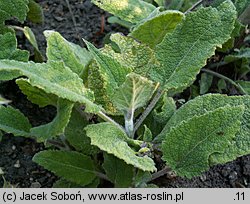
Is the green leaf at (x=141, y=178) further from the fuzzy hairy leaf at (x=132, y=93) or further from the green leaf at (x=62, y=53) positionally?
the green leaf at (x=62, y=53)

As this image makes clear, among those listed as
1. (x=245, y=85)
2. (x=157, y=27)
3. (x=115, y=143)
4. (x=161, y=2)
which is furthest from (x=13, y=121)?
(x=245, y=85)

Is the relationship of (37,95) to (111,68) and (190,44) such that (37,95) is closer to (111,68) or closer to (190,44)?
(111,68)

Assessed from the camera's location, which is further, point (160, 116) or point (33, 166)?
point (33, 166)

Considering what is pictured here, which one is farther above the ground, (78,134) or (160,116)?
(160,116)

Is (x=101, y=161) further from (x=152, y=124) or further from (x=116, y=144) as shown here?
(x=116, y=144)

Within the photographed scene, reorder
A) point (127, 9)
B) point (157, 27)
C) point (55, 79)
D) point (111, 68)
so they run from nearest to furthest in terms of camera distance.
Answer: point (55, 79) → point (111, 68) → point (157, 27) → point (127, 9)
